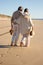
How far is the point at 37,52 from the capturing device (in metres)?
11.3

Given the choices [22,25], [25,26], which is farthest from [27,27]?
[22,25]

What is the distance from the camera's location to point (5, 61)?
948 centimetres

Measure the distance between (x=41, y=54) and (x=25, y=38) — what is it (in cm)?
224

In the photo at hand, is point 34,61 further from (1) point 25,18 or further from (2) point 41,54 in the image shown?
(1) point 25,18

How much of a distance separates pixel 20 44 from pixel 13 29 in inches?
29.3

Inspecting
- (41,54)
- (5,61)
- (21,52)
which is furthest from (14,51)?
(5,61)

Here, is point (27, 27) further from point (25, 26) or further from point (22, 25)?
point (22, 25)

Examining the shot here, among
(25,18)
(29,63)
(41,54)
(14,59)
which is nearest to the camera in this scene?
(29,63)

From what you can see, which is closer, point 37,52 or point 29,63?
point 29,63

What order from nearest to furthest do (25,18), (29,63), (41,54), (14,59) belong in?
(29,63) < (14,59) < (41,54) < (25,18)

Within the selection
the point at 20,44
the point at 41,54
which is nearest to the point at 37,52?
the point at 41,54

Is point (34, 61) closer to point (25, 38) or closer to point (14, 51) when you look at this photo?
point (14, 51)

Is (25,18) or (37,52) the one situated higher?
(25,18)

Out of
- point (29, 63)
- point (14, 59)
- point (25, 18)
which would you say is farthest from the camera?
point (25, 18)
